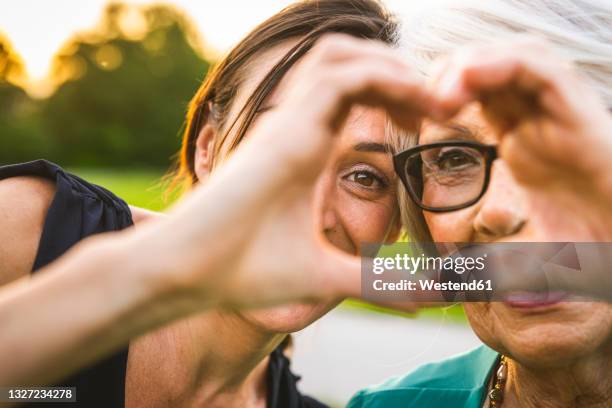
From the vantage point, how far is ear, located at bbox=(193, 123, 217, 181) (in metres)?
3.13

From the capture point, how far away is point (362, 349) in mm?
8180

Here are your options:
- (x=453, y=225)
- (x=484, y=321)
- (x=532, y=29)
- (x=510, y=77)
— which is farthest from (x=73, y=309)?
(x=532, y=29)

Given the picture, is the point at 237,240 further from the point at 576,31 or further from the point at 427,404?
the point at 427,404

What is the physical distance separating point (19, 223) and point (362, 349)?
6310mm

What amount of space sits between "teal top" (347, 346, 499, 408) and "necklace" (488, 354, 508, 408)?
4cm

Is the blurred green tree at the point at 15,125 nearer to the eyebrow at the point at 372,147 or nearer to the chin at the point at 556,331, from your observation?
the eyebrow at the point at 372,147

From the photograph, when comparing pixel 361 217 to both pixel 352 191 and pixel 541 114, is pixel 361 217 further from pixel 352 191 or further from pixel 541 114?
pixel 541 114

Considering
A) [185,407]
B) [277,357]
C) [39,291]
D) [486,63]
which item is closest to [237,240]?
[39,291]

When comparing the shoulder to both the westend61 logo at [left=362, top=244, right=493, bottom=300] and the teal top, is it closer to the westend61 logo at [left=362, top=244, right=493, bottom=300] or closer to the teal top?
the westend61 logo at [left=362, top=244, right=493, bottom=300]

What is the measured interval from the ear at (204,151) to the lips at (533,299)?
1575 millimetres

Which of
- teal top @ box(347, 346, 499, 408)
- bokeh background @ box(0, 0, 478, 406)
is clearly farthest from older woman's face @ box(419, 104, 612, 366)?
bokeh background @ box(0, 0, 478, 406)

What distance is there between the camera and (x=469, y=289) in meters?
2.20

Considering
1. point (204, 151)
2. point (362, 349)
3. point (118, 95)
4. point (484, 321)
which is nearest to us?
point (484, 321)

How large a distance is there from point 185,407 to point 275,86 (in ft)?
4.98
